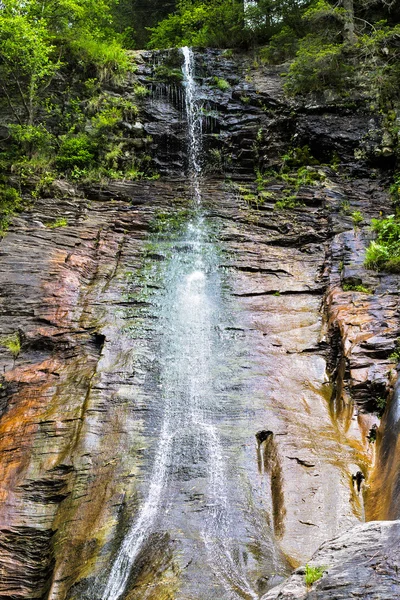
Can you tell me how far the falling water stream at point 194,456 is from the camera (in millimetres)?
6336

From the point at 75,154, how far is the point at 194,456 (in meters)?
11.5

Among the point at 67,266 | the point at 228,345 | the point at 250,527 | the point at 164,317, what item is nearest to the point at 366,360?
the point at 228,345

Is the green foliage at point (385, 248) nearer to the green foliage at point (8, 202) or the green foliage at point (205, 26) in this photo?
the green foliage at point (8, 202)

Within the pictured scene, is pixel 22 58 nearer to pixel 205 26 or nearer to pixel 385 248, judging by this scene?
pixel 205 26

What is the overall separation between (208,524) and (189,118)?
1476cm

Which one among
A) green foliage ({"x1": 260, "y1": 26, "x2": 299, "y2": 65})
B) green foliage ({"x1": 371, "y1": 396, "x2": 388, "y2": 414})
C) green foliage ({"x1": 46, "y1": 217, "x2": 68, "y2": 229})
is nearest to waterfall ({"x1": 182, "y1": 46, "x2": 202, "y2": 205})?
green foliage ({"x1": 260, "y1": 26, "x2": 299, "y2": 65})

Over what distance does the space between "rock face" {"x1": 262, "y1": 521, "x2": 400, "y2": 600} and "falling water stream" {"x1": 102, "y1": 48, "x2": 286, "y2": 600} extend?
6.53 ft

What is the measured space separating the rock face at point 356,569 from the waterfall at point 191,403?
1.98 m

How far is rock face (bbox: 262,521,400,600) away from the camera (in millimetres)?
3533

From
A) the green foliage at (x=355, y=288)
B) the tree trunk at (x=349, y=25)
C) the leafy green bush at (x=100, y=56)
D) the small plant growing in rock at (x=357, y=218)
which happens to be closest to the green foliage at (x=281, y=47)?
the tree trunk at (x=349, y=25)

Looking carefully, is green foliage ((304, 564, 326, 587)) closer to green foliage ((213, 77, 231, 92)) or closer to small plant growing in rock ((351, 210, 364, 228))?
small plant growing in rock ((351, 210, 364, 228))

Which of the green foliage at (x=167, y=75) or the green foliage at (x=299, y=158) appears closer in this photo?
the green foliage at (x=299, y=158)

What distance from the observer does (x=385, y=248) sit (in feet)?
38.6

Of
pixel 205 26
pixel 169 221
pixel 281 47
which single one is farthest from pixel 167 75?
pixel 169 221
